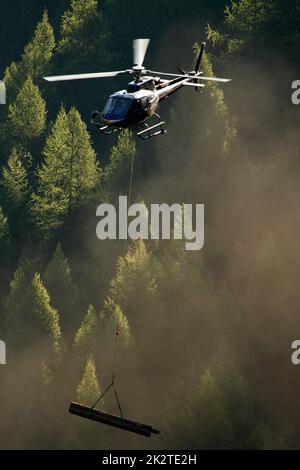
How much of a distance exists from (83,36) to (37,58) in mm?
5762

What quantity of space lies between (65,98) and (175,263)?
31989 mm

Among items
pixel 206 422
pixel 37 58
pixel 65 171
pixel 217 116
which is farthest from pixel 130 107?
pixel 37 58

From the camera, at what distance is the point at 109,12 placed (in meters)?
113

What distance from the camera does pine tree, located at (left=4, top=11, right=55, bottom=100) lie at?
10256cm

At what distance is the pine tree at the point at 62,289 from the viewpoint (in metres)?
86.8

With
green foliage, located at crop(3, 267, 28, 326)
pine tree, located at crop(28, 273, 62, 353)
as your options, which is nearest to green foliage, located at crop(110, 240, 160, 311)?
pine tree, located at crop(28, 273, 62, 353)

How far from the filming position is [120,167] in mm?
92812

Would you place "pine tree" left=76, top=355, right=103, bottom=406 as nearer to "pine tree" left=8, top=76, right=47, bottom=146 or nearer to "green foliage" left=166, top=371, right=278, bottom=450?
"green foliage" left=166, top=371, right=278, bottom=450

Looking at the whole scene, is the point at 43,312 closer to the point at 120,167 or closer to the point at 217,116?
the point at 120,167

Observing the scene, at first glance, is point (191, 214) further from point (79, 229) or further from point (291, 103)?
point (291, 103)

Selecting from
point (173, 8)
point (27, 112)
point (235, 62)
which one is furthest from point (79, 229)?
point (173, 8)

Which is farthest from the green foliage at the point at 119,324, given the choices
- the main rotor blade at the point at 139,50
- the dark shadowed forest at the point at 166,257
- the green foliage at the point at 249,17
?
the main rotor blade at the point at 139,50

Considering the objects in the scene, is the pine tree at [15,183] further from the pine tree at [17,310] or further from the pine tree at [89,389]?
the pine tree at [89,389]

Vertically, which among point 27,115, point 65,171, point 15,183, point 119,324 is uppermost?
point 27,115
